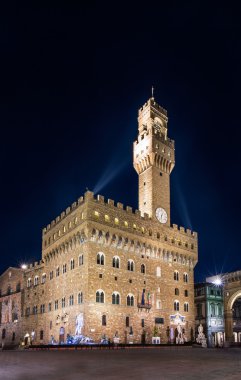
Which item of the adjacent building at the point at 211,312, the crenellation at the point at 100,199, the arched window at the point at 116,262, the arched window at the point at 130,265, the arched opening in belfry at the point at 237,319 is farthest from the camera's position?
the arched opening in belfry at the point at 237,319

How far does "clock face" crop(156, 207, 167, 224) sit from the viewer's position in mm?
56828

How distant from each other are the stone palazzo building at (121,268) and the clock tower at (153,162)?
0.50 feet

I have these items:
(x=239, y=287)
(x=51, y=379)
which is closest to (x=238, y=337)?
(x=239, y=287)

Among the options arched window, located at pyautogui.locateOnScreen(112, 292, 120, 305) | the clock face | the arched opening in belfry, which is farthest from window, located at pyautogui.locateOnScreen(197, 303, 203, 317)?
arched window, located at pyautogui.locateOnScreen(112, 292, 120, 305)

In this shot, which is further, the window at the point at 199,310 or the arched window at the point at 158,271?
the window at the point at 199,310

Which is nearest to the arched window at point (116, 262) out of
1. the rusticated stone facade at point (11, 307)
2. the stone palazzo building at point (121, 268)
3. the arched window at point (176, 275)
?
the stone palazzo building at point (121, 268)

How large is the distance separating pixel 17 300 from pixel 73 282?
759 inches

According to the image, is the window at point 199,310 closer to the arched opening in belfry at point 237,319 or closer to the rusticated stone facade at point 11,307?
the arched opening in belfry at point 237,319

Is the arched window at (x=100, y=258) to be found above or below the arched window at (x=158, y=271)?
above

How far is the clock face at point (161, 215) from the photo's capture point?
2237 inches

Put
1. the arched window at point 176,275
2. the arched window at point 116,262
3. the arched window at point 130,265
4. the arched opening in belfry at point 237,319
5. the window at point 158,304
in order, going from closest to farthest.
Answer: the arched window at point 116,262
the arched window at point 130,265
the window at point 158,304
the arched window at point 176,275
the arched opening in belfry at point 237,319

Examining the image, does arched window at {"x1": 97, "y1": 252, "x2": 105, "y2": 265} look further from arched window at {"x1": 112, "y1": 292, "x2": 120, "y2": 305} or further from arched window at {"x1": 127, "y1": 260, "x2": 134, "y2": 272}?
arched window at {"x1": 127, "y1": 260, "x2": 134, "y2": 272}

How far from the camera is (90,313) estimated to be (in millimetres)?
44312

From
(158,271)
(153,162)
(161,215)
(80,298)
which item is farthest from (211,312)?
(80,298)
